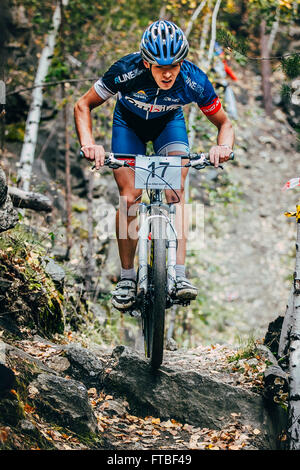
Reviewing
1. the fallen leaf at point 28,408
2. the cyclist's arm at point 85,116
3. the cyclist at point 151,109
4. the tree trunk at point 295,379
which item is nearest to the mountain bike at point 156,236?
the cyclist at point 151,109

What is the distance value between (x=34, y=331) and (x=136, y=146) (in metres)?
2.15

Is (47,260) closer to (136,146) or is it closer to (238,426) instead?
(136,146)

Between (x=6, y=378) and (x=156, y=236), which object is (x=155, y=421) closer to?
(x=6, y=378)

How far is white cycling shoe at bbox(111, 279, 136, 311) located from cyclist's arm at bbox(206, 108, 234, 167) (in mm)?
1316

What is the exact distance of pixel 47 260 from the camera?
5.89 metres

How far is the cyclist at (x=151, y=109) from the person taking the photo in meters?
3.88

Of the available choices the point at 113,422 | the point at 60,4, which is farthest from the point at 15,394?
the point at 60,4

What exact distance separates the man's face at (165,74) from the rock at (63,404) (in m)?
2.56


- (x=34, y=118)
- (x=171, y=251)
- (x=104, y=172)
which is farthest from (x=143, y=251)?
(x=104, y=172)

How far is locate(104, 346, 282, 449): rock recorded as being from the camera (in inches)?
163

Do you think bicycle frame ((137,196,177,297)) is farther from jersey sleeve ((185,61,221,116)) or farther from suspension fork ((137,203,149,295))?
jersey sleeve ((185,61,221,116))

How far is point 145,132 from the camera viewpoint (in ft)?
15.2

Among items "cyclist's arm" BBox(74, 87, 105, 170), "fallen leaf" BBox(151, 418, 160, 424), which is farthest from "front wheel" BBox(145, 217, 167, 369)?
"cyclist's arm" BBox(74, 87, 105, 170)

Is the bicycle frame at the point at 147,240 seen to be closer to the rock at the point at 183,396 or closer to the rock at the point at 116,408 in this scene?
the rock at the point at 183,396
